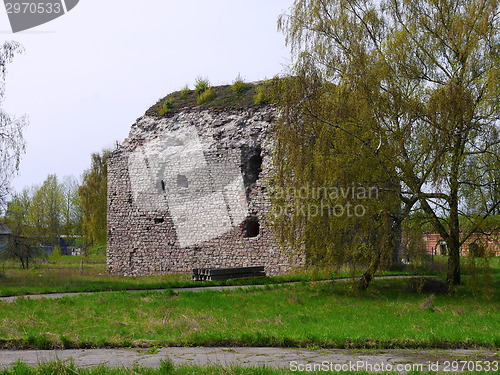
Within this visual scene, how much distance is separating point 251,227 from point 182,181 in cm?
337

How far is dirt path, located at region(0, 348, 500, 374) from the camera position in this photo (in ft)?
19.6

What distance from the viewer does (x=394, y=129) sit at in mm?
13078

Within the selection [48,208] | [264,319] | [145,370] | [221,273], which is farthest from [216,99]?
[48,208]

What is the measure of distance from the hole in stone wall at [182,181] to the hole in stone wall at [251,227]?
298 cm

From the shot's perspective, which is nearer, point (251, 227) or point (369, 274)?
point (369, 274)

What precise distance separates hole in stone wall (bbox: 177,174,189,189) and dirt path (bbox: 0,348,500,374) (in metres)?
15.3

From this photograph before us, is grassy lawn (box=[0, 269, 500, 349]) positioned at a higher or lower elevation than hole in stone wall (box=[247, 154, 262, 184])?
lower

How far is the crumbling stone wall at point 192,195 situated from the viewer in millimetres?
20812

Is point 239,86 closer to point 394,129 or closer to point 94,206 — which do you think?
point 394,129

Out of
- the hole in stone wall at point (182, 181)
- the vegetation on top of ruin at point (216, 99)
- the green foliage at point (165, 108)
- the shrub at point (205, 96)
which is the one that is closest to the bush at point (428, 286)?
the vegetation on top of ruin at point (216, 99)

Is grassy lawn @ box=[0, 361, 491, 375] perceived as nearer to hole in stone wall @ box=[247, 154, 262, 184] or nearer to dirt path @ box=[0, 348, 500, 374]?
dirt path @ box=[0, 348, 500, 374]

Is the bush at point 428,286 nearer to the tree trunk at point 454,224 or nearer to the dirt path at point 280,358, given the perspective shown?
the tree trunk at point 454,224

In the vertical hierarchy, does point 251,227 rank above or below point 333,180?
below

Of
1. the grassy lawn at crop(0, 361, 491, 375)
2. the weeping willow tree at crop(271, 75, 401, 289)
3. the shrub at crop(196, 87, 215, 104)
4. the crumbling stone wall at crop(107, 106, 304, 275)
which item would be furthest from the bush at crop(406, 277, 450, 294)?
the shrub at crop(196, 87, 215, 104)
